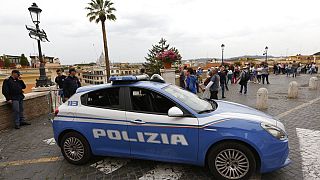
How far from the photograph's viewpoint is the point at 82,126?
3.88 metres

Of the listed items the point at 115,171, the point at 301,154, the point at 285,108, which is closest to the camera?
the point at 115,171

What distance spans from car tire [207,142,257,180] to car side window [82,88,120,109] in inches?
70.9

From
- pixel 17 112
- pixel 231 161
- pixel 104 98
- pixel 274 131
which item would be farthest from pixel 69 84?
pixel 274 131

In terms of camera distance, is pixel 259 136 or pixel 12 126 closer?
pixel 259 136

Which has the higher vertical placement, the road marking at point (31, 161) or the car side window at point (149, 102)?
the car side window at point (149, 102)

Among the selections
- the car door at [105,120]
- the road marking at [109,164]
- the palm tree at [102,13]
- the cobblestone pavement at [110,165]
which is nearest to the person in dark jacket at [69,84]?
the cobblestone pavement at [110,165]

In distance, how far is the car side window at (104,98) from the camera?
3.81 meters

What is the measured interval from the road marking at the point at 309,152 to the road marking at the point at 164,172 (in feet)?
6.52

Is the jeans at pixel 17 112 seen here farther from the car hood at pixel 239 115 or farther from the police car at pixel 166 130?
the car hood at pixel 239 115

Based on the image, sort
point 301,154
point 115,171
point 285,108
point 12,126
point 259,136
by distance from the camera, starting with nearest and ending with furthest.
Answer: point 259,136, point 115,171, point 301,154, point 12,126, point 285,108

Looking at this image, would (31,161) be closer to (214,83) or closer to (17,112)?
(17,112)

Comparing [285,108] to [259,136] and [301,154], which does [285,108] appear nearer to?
[301,154]

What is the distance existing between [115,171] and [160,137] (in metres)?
1.08

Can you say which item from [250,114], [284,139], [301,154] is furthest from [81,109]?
[301,154]
